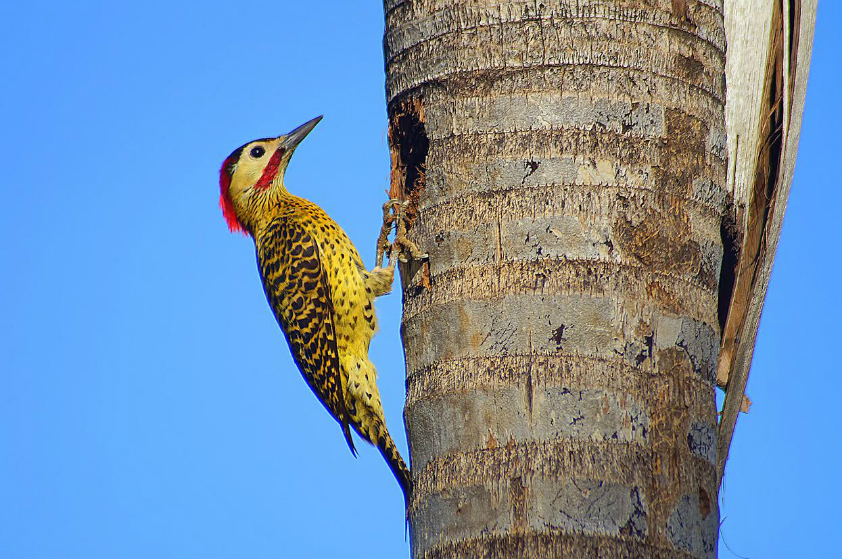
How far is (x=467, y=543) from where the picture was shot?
2.94 metres

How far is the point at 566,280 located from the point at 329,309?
2.99 metres

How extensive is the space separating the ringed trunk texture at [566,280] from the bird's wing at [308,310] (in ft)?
7.46

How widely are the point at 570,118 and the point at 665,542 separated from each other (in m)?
1.37

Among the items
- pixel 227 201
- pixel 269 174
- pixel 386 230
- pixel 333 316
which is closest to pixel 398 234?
pixel 386 230

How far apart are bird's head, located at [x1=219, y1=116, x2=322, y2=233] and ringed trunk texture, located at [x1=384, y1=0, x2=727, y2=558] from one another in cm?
329

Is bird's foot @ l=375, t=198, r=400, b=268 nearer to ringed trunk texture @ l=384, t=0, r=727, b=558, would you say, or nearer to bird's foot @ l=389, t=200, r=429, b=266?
bird's foot @ l=389, t=200, r=429, b=266

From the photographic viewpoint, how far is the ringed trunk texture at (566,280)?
2.90m

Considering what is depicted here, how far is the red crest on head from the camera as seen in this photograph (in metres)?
6.96

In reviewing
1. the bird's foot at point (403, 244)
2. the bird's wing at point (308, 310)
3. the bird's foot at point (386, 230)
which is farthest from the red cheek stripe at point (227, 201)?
the bird's foot at point (403, 244)

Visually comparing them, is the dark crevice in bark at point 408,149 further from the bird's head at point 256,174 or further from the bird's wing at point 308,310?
the bird's head at point 256,174

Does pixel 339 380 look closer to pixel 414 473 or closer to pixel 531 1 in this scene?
pixel 414 473

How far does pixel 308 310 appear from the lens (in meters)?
5.95

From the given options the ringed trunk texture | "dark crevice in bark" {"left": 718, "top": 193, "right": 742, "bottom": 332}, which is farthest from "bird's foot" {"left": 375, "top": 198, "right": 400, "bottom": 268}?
"dark crevice in bark" {"left": 718, "top": 193, "right": 742, "bottom": 332}

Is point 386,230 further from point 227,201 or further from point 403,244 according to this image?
point 227,201
